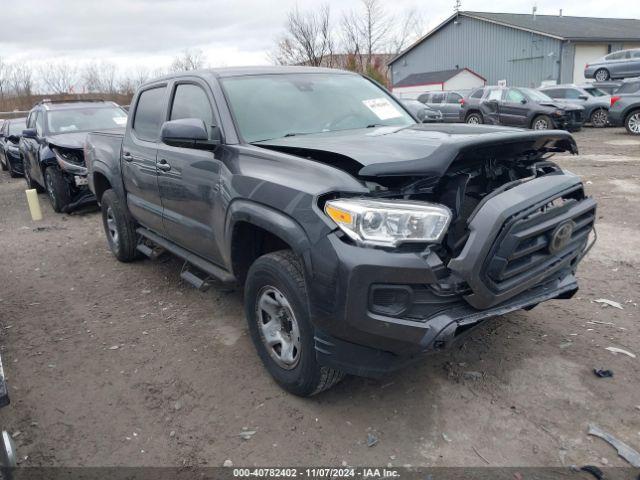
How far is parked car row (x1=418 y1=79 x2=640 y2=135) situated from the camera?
53.7 ft

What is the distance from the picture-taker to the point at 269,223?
117 inches

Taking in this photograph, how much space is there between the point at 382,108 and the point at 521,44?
3464 cm

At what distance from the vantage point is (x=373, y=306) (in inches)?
101

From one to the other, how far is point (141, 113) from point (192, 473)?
361 cm

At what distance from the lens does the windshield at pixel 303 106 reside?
3.73 metres

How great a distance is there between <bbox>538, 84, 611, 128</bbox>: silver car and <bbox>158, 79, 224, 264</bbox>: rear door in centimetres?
1763

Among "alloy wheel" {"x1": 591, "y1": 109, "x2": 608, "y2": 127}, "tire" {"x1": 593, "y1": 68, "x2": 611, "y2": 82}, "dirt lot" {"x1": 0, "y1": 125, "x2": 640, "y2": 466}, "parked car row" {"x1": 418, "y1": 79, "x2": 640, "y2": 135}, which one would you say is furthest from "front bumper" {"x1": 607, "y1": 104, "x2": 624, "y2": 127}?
"dirt lot" {"x1": 0, "y1": 125, "x2": 640, "y2": 466}

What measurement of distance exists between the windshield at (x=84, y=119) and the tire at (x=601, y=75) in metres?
24.5

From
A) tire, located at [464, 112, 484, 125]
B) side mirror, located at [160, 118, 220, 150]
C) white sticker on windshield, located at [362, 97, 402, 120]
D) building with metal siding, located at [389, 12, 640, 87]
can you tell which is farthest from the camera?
building with metal siding, located at [389, 12, 640, 87]

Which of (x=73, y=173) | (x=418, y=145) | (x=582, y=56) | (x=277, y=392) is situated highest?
(x=582, y=56)

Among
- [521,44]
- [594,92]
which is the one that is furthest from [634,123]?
[521,44]

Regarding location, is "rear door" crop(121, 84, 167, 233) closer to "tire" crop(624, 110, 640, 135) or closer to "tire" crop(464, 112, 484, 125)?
"tire" crop(624, 110, 640, 135)

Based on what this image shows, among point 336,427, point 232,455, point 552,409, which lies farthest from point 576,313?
point 232,455

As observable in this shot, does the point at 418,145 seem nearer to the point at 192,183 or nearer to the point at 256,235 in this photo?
the point at 256,235
